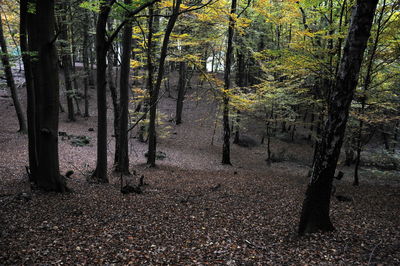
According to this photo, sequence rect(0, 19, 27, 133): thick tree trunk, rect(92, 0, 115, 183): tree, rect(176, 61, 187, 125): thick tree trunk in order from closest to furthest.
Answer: rect(92, 0, 115, 183): tree, rect(0, 19, 27, 133): thick tree trunk, rect(176, 61, 187, 125): thick tree trunk

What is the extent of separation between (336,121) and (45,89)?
261 inches

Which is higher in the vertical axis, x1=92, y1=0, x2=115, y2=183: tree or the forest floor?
x1=92, y1=0, x2=115, y2=183: tree

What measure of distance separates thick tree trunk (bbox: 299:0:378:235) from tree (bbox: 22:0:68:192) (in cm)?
628

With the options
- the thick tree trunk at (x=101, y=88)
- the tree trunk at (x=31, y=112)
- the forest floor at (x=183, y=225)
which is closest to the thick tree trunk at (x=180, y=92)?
the forest floor at (x=183, y=225)

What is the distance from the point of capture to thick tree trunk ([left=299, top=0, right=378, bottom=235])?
4.28 meters

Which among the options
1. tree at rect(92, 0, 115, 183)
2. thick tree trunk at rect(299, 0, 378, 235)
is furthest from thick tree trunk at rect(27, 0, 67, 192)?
thick tree trunk at rect(299, 0, 378, 235)

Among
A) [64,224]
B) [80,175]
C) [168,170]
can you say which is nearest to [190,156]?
[168,170]

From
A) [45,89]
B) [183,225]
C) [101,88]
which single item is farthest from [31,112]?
[183,225]

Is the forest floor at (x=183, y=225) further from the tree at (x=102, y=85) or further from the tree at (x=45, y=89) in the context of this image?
the tree at (x=102, y=85)

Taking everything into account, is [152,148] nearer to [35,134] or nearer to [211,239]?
[35,134]

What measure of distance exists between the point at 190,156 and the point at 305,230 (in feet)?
→ 44.0

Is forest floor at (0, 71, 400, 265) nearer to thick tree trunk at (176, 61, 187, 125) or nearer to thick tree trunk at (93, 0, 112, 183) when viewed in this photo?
thick tree trunk at (93, 0, 112, 183)

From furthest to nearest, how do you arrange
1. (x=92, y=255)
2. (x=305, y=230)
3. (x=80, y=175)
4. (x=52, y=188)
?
(x=80, y=175) → (x=52, y=188) → (x=305, y=230) → (x=92, y=255)

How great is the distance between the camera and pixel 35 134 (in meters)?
6.94
